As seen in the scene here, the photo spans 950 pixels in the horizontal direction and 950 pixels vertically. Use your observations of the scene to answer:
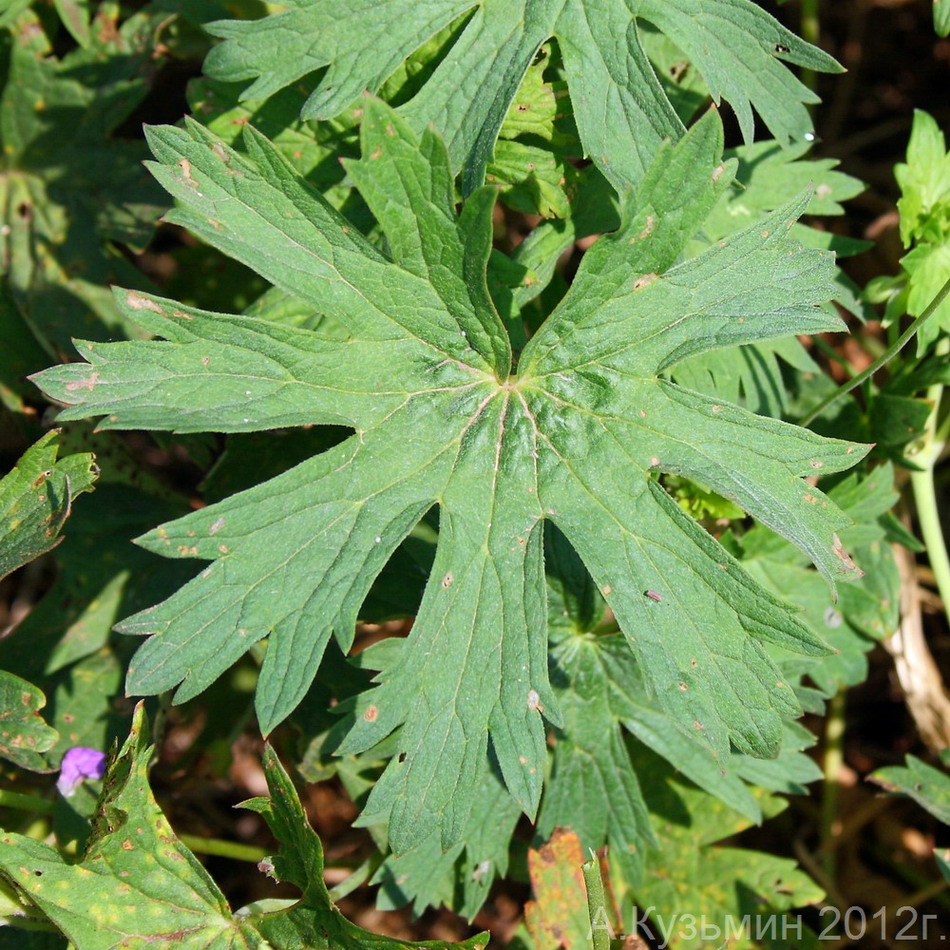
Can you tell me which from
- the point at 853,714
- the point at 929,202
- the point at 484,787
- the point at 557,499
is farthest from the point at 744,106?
the point at 853,714

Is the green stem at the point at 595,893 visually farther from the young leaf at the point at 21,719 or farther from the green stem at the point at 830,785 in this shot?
the green stem at the point at 830,785

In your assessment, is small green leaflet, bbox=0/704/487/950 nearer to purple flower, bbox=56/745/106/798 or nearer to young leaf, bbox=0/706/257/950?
young leaf, bbox=0/706/257/950

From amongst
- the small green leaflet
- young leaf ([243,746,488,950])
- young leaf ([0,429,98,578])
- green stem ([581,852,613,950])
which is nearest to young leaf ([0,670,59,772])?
the small green leaflet

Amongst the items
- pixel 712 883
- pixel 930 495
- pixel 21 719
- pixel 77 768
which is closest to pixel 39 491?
pixel 21 719

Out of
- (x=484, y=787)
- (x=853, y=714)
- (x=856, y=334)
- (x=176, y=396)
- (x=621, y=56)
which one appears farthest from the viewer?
(x=853, y=714)

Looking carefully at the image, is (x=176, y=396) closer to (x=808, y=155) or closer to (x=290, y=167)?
(x=290, y=167)
